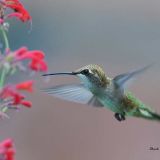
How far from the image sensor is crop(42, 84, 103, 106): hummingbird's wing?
8.58 ft

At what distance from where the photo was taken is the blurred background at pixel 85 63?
4.81 m

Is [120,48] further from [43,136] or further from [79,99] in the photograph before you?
[79,99]

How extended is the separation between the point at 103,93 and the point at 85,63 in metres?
3.62

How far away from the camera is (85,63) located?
6414mm

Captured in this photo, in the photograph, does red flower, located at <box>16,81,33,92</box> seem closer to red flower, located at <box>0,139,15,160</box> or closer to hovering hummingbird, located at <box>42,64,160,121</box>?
red flower, located at <box>0,139,15,160</box>

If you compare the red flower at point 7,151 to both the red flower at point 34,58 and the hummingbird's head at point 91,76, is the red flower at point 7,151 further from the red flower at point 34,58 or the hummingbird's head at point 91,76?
the hummingbird's head at point 91,76

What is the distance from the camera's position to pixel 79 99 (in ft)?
8.92

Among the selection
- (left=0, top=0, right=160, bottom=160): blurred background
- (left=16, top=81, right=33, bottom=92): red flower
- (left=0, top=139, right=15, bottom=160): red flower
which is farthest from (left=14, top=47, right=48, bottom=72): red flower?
(left=0, top=0, right=160, bottom=160): blurred background

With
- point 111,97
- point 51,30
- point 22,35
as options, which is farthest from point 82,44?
point 111,97

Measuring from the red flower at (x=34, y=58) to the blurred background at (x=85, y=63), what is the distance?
5.02 ft

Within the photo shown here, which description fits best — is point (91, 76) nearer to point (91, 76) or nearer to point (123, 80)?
point (91, 76)

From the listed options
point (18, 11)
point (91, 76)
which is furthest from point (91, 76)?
point (18, 11)

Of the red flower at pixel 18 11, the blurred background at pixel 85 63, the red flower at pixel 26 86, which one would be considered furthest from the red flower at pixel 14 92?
the blurred background at pixel 85 63

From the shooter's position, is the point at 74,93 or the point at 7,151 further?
the point at 74,93
